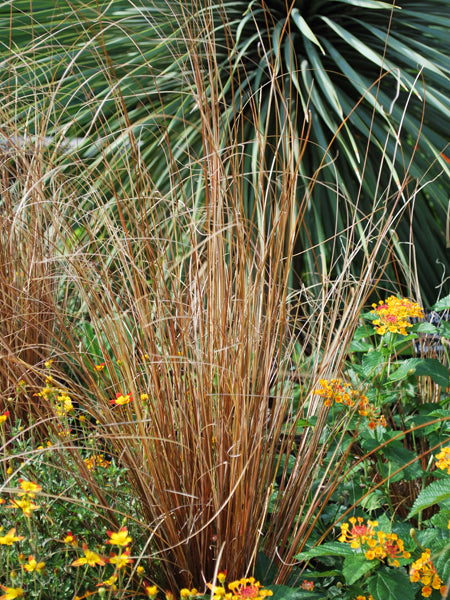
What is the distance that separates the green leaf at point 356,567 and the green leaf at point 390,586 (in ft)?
0.06

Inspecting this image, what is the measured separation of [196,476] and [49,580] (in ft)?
0.98

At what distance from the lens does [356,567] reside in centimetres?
103

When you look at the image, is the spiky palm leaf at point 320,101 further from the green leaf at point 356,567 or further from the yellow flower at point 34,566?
the yellow flower at point 34,566

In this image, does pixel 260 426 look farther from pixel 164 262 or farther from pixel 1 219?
pixel 1 219

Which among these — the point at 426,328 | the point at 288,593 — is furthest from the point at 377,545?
the point at 426,328

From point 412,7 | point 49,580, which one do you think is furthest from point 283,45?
point 49,580

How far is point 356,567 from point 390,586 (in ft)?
0.20

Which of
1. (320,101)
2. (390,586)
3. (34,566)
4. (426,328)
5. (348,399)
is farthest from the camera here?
(320,101)

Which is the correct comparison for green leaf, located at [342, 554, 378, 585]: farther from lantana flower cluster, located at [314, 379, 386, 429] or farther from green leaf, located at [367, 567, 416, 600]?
lantana flower cluster, located at [314, 379, 386, 429]

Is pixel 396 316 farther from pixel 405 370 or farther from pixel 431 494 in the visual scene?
pixel 431 494

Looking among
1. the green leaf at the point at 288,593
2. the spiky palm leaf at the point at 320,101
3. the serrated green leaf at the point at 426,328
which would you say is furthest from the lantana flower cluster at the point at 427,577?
the spiky palm leaf at the point at 320,101

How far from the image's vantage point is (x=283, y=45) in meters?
3.02

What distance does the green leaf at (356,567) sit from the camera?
101cm

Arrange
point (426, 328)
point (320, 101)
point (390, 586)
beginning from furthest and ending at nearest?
point (320, 101) → point (426, 328) → point (390, 586)
